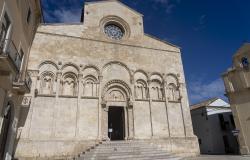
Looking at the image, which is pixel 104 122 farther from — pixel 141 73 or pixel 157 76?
pixel 157 76

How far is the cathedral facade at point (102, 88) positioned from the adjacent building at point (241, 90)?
14.0ft

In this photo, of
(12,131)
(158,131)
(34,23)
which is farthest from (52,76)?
(158,131)

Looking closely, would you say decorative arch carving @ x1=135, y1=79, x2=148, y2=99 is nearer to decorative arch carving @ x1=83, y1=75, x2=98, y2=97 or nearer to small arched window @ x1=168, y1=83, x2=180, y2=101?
small arched window @ x1=168, y1=83, x2=180, y2=101

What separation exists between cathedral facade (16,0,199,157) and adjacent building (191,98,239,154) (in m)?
7.61

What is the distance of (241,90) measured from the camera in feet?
55.8

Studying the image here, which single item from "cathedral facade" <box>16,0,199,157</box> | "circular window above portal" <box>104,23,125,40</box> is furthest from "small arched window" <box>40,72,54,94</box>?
"circular window above portal" <box>104,23,125,40</box>

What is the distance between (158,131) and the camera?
50.1 feet

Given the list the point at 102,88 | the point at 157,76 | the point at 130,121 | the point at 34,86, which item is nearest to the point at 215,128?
the point at 157,76

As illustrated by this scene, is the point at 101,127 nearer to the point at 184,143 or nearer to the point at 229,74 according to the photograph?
the point at 184,143

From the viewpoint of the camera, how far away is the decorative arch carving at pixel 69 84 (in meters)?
14.1

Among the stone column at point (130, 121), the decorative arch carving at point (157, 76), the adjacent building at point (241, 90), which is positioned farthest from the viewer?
the decorative arch carving at point (157, 76)

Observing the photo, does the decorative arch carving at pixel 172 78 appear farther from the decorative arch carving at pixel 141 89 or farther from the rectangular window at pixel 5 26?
the rectangular window at pixel 5 26

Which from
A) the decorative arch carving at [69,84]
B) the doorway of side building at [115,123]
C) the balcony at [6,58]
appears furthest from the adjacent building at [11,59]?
the doorway of side building at [115,123]

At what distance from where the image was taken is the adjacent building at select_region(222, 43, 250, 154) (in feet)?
54.0
